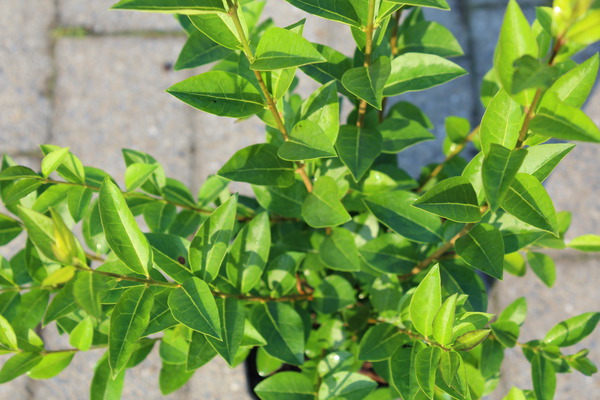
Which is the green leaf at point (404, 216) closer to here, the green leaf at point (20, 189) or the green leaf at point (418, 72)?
the green leaf at point (418, 72)

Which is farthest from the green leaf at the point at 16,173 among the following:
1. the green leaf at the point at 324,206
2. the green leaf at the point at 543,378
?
the green leaf at the point at 543,378

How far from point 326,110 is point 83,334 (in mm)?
401

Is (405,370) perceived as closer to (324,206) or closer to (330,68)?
(324,206)

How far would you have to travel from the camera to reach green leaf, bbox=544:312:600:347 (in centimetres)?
77

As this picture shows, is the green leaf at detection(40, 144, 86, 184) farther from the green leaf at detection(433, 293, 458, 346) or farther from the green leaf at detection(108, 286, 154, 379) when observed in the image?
the green leaf at detection(433, 293, 458, 346)

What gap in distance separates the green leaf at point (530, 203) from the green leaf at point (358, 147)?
0.69ft

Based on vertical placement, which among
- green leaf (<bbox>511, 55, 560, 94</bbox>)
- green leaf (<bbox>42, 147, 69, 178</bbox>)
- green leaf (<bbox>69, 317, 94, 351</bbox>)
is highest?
green leaf (<bbox>511, 55, 560, 94</bbox>)

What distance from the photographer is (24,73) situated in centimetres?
166

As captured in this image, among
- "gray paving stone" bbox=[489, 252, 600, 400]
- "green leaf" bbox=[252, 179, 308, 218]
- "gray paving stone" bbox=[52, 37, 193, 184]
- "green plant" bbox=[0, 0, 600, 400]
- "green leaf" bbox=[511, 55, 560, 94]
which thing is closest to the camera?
"green leaf" bbox=[511, 55, 560, 94]

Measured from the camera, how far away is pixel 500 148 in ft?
1.69

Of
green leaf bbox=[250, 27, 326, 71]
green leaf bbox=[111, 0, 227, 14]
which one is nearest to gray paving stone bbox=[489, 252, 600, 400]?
green leaf bbox=[250, 27, 326, 71]

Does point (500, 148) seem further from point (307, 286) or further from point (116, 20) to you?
point (116, 20)

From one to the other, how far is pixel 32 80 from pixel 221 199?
1.03 m

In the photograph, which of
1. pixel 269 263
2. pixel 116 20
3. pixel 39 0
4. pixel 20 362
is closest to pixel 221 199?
pixel 269 263
